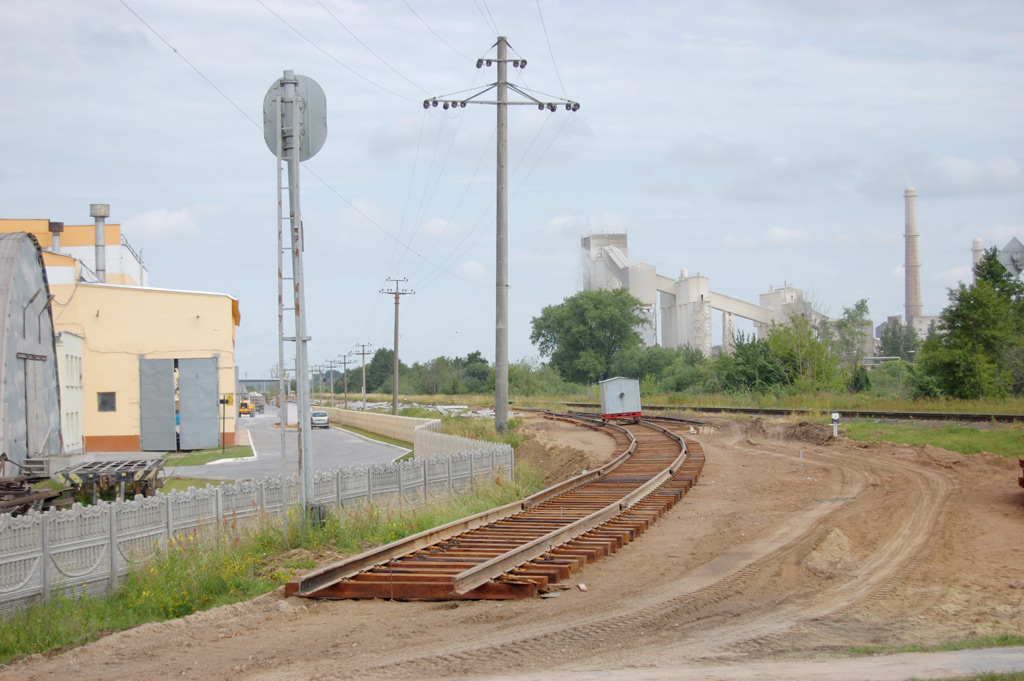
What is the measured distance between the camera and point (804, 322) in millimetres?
54156

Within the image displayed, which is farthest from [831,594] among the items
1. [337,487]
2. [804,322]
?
[804,322]

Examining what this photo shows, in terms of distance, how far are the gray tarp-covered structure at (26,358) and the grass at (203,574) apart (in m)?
11.5

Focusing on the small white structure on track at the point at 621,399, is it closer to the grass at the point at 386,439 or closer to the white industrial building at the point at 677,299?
the grass at the point at 386,439

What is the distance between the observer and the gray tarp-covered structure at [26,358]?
21.3m

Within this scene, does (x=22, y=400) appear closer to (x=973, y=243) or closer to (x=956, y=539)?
(x=956, y=539)

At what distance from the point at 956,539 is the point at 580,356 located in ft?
Answer: 320

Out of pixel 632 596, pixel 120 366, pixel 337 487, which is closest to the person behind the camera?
pixel 632 596

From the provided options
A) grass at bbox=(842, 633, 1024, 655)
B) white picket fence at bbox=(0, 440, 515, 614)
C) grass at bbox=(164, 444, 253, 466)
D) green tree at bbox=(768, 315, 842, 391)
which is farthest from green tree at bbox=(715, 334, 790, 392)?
grass at bbox=(842, 633, 1024, 655)

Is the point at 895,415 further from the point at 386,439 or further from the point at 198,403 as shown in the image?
the point at 198,403

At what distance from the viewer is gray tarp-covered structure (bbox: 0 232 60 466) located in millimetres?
21344

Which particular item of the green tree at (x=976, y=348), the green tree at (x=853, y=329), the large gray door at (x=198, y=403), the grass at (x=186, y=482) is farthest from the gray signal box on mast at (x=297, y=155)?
the green tree at (x=853, y=329)

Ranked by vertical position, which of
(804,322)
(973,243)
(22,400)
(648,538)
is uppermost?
(973,243)

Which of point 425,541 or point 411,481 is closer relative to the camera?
point 425,541

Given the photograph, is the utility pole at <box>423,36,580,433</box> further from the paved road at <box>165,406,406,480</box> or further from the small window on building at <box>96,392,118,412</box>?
the small window on building at <box>96,392,118,412</box>
